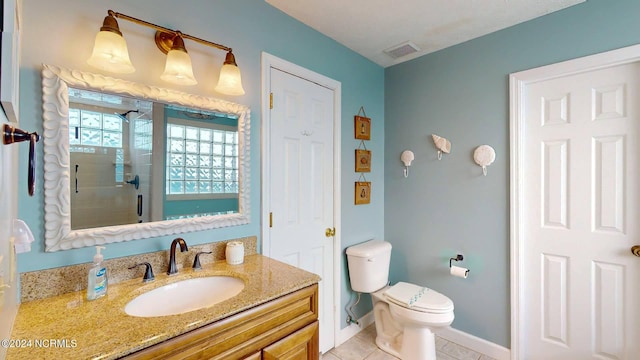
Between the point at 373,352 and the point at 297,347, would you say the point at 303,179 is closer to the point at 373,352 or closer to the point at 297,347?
the point at 297,347

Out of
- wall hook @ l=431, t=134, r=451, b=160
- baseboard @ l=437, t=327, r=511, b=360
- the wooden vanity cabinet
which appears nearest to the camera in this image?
the wooden vanity cabinet

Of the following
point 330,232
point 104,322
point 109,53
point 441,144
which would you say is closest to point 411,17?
point 441,144

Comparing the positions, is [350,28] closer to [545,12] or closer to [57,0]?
[545,12]

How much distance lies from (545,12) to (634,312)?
1916 mm

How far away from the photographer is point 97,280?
1010 millimetres

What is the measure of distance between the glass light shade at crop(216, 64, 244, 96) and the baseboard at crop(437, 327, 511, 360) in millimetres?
2416

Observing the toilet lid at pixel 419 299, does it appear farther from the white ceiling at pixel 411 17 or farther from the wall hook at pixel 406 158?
the white ceiling at pixel 411 17

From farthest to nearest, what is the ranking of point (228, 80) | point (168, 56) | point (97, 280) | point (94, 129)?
point (228, 80) < point (168, 56) < point (94, 129) < point (97, 280)

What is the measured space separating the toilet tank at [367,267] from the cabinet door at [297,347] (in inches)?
37.5

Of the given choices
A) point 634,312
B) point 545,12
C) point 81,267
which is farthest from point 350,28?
point 634,312

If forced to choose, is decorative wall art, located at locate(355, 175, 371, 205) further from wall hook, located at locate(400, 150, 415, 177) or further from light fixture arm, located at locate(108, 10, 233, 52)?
light fixture arm, located at locate(108, 10, 233, 52)

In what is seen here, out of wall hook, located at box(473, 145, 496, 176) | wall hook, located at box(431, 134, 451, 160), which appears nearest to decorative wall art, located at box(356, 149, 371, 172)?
wall hook, located at box(431, 134, 451, 160)

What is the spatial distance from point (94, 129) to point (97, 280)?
23.1 inches

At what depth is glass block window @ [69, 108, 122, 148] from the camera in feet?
3.52
